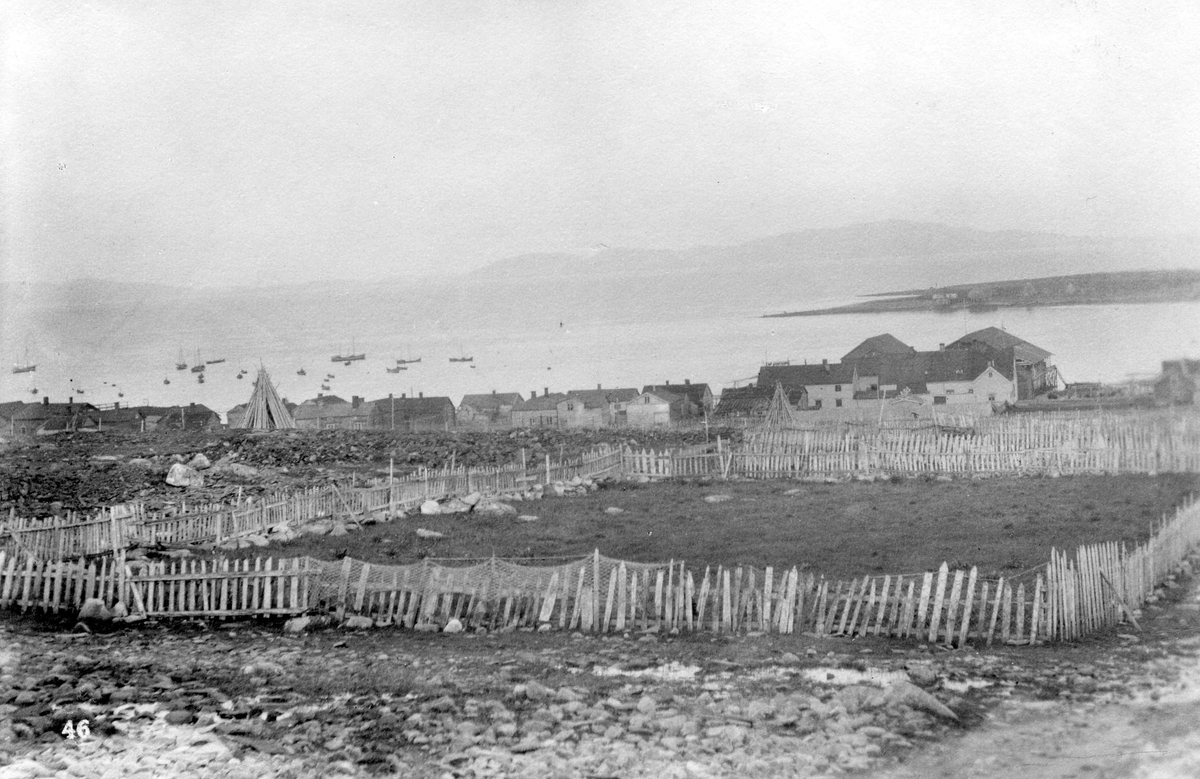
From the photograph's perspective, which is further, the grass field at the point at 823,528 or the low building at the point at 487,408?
the low building at the point at 487,408

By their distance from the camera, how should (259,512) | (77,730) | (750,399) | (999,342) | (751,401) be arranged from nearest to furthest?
(77,730) → (999,342) → (259,512) → (750,399) → (751,401)

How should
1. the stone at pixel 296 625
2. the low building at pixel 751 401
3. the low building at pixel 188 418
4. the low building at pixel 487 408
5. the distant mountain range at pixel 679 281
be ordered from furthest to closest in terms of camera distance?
the low building at pixel 487 408 < the low building at pixel 751 401 < the low building at pixel 188 418 < the distant mountain range at pixel 679 281 < the stone at pixel 296 625

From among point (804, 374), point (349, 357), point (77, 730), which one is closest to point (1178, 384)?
point (804, 374)

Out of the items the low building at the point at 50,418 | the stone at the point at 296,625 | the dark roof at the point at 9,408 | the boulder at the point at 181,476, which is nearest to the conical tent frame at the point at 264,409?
the boulder at the point at 181,476

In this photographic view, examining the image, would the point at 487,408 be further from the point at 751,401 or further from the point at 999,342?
the point at 999,342

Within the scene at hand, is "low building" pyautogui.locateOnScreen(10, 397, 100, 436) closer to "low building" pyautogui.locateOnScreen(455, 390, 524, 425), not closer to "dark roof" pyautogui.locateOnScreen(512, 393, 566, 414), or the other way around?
"low building" pyautogui.locateOnScreen(455, 390, 524, 425)

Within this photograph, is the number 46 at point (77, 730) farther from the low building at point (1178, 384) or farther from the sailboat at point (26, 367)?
the low building at point (1178, 384)

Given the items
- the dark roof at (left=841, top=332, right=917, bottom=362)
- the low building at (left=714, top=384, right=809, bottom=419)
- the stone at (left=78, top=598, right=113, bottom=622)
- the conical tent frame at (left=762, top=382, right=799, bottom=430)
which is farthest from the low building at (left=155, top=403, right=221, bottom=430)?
the dark roof at (left=841, top=332, right=917, bottom=362)
